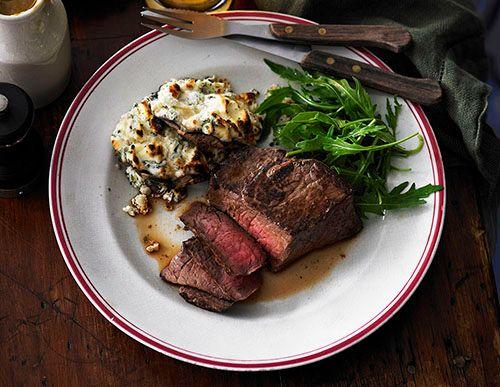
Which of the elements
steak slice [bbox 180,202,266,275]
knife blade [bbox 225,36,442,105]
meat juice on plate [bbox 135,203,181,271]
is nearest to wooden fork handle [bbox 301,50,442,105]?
knife blade [bbox 225,36,442,105]

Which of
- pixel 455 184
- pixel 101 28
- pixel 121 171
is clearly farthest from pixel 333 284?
pixel 101 28

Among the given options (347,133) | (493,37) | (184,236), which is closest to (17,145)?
(184,236)

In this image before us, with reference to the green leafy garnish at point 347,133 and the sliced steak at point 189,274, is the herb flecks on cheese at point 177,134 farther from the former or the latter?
the sliced steak at point 189,274

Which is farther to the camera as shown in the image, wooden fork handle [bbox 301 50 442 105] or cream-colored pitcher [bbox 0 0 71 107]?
wooden fork handle [bbox 301 50 442 105]

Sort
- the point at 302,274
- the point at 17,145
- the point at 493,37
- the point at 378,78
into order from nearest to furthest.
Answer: the point at 17,145, the point at 302,274, the point at 378,78, the point at 493,37

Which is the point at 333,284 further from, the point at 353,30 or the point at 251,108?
the point at 353,30

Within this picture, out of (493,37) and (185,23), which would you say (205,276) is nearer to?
(185,23)

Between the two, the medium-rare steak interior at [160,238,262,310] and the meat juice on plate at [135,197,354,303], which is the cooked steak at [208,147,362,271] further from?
the medium-rare steak interior at [160,238,262,310]
